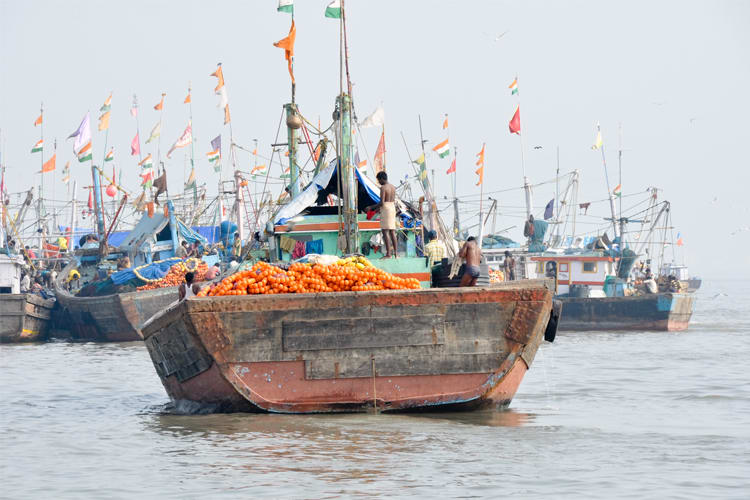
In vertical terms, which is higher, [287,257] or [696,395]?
[287,257]

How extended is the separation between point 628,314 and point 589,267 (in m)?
2.96

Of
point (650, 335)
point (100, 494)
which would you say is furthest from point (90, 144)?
point (100, 494)

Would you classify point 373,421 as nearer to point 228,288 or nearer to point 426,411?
point 426,411

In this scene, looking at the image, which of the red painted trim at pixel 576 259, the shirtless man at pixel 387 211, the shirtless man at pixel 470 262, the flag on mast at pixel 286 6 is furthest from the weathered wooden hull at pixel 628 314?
the shirtless man at pixel 470 262

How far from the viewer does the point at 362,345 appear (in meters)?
11.3

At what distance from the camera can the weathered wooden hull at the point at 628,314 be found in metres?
40.8

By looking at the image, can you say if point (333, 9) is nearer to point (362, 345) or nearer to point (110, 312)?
point (362, 345)

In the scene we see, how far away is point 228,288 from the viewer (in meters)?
11.6

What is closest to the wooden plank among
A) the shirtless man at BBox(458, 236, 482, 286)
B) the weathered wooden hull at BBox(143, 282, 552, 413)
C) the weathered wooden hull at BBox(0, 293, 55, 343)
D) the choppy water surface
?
the weathered wooden hull at BBox(143, 282, 552, 413)

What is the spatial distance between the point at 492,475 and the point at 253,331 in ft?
11.5

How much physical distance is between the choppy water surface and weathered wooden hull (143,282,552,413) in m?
0.29

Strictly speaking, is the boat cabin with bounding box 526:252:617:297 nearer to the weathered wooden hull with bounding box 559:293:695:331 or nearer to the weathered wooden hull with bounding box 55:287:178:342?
the weathered wooden hull with bounding box 559:293:695:331

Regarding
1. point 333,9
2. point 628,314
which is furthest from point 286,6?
point 628,314

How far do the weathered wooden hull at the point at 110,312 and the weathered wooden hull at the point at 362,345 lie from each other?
18.5 metres
